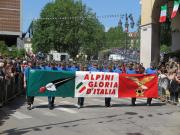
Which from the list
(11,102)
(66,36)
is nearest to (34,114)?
(11,102)

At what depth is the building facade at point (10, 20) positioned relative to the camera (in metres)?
110

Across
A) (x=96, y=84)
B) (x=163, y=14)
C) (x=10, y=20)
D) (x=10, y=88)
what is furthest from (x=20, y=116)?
(x=10, y=20)

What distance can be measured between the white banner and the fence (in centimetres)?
258

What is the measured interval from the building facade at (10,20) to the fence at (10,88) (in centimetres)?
8739

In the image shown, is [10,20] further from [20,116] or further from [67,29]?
[20,116]

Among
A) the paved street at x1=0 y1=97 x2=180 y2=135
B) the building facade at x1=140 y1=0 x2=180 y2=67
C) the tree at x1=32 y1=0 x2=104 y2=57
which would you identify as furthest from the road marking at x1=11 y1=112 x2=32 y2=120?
the tree at x1=32 y1=0 x2=104 y2=57

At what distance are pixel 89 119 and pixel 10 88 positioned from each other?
239 inches

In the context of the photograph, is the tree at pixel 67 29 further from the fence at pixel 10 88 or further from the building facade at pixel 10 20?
the fence at pixel 10 88

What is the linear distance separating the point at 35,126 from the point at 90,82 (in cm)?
554

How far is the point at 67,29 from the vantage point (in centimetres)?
8862

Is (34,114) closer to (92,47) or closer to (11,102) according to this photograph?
(11,102)

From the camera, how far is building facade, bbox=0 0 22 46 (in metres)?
110

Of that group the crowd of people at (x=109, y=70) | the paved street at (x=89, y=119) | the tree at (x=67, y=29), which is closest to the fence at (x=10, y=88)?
the crowd of people at (x=109, y=70)

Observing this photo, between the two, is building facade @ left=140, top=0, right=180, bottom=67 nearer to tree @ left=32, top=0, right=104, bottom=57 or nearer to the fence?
the fence
